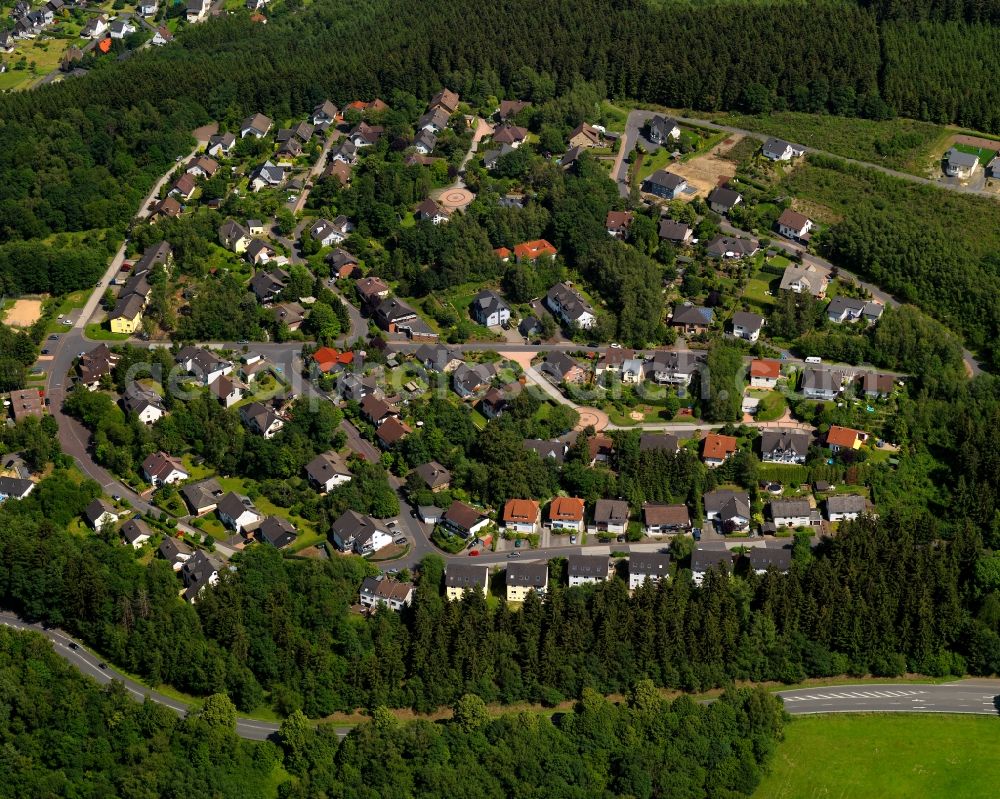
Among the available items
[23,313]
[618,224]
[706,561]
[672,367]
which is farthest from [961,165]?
[23,313]

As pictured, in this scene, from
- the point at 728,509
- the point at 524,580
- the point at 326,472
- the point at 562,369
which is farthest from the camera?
the point at 562,369

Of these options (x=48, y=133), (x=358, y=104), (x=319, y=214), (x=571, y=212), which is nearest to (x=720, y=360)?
(x=571, y=212)

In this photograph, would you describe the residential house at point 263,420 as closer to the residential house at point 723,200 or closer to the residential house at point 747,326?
the residential house at point 747,326

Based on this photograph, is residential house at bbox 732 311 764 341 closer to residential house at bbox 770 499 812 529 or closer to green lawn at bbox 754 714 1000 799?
→ residential house at bbox 770 499 812 529

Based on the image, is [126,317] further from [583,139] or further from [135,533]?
[583,139]

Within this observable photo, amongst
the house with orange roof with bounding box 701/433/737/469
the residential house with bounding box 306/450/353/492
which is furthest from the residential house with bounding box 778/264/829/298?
the residential house with bounding box 306/450/353/492

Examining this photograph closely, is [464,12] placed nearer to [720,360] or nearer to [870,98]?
[870,98]

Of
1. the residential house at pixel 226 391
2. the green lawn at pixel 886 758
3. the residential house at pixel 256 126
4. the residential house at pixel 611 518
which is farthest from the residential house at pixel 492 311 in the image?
the green lawn at pixel 886 758
